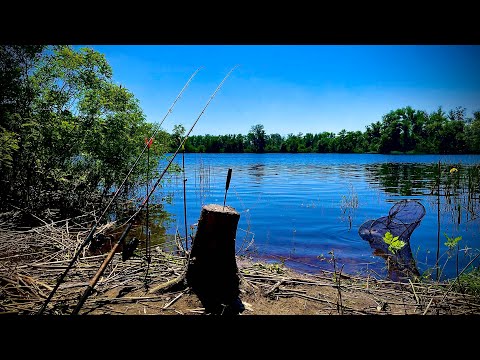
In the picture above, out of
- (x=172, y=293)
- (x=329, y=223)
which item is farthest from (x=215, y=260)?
(x=329, y=223)

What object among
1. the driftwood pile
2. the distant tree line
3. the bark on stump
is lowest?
the driftwood pile

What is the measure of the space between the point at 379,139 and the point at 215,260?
251ft

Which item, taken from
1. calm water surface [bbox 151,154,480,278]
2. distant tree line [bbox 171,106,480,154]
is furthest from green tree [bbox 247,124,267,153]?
calm water surface [bbox 151,154,480,278]

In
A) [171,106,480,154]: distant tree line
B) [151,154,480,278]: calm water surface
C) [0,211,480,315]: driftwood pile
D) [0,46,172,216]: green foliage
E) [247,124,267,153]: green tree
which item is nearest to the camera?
[0,211,480,315]: driftwood pile

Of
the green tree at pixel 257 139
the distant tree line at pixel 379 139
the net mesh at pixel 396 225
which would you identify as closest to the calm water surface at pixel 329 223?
the net mesh at pixel 396 225

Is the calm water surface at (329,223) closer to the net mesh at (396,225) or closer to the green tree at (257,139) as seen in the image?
the net mesh at (396,225)

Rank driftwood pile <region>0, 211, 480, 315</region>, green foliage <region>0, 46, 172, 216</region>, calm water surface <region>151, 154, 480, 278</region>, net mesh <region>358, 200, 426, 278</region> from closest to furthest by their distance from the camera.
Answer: driftwood pile <region>0, 211, 480, 315</region>, net mesh <region>358, 200, 426, 278</region>, calm water surface <region>151, 154, 480, 278</region>, green foliage <region>0, 46, 172, 216</region>

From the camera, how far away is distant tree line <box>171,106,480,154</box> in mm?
45875

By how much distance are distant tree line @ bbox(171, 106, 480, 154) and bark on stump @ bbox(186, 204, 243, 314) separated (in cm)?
3357

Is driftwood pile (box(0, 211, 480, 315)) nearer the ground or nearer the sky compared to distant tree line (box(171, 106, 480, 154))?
nearer the ground

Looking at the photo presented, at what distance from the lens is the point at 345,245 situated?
6898 mm

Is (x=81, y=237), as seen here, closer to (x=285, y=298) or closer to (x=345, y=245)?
(x=285, y=298)

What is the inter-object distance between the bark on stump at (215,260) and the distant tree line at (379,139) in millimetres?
33574

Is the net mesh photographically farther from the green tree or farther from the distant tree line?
the green tree
